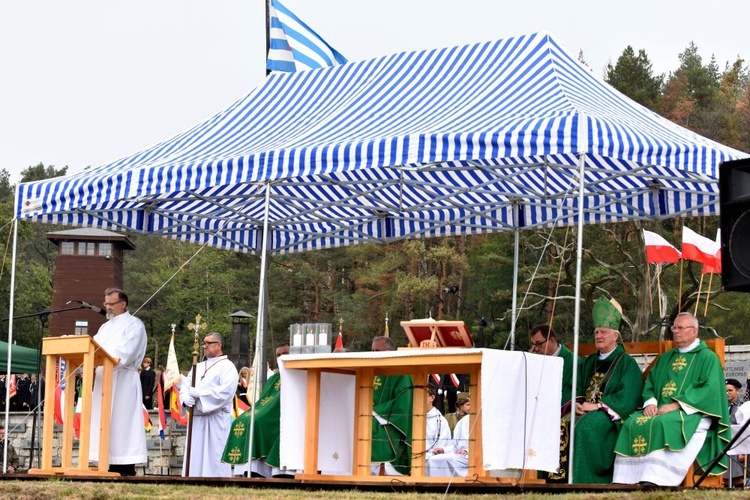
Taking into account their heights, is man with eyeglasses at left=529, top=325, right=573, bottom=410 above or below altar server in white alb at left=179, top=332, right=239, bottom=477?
above

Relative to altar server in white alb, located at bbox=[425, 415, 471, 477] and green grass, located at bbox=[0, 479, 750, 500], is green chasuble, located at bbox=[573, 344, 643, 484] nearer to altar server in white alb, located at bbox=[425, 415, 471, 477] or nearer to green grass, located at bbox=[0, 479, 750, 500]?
green grass, located at bbox=[0, 479, 750, 500]

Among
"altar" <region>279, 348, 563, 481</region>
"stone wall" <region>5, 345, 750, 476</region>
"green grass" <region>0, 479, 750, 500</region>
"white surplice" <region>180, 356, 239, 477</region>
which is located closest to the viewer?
"green grass" <region>0, 479, 750, 500</region>

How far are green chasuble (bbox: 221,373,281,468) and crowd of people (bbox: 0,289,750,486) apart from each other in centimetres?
1

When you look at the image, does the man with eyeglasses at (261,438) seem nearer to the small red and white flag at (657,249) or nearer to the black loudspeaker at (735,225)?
the black loudspeaker at (735,225)

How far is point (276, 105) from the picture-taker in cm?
1303

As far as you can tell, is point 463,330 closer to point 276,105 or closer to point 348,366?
point 348,366

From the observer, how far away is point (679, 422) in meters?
9.65

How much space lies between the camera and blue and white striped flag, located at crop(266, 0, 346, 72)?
570 inches

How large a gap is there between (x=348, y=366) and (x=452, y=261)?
4151 cm

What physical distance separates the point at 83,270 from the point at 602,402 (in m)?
51.2

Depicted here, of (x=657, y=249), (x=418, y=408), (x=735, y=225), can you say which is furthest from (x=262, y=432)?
(x=657, y=249)

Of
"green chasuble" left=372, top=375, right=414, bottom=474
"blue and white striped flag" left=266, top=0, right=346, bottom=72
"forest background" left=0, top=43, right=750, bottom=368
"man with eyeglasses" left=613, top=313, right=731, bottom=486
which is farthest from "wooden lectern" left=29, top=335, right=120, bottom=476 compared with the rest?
"forest background" left=0, top=43, right=750, bottom=368

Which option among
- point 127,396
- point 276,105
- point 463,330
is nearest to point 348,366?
point 463,330

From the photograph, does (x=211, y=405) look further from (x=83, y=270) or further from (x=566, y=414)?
(x=83, y=270)
